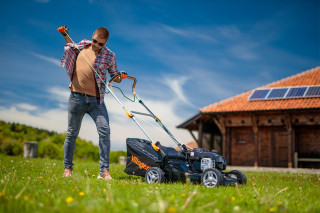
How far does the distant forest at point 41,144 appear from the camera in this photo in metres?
19.6

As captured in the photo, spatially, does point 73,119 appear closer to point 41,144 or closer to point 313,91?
point 313,91

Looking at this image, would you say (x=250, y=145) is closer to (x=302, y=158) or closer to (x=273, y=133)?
(x=273, y=133)

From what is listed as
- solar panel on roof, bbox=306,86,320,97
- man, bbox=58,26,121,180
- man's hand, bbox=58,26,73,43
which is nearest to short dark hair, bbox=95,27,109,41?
man, bbox=58,26,121,180

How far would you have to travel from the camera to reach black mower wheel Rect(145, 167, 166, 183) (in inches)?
178

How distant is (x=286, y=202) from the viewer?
126 inches

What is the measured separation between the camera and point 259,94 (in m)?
19.2

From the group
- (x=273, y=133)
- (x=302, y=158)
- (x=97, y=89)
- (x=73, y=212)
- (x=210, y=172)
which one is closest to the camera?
(x=73, y=212)

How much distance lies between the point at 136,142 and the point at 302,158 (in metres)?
13.9

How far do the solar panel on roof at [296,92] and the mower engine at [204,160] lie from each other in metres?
13.9

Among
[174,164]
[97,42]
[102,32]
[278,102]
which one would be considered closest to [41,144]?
[278,102]

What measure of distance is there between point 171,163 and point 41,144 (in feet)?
57.9

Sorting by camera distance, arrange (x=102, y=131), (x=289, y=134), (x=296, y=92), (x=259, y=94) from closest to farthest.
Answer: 1. (x=102, y=131)
2. (x=289, y=134)
3. (x=296, y=92)
4. (x=259, y=94)

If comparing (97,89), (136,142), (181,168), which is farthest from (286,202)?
(97,89)

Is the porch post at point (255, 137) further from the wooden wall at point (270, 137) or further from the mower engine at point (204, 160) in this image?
the mower engine at point (204, 160)
